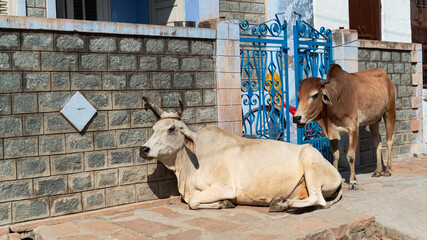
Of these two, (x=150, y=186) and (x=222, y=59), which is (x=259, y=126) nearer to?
(x=222, y=59)

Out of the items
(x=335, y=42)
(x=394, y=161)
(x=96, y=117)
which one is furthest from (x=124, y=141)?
(x=394, y=161)

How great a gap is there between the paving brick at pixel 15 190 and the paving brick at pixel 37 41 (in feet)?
4.80

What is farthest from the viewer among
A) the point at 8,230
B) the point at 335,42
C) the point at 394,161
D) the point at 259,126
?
→ the point at 394,161

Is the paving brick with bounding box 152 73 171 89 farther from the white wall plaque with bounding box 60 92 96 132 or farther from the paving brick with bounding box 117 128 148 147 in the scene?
the white wall plaque with bounding box 60 92 96 132

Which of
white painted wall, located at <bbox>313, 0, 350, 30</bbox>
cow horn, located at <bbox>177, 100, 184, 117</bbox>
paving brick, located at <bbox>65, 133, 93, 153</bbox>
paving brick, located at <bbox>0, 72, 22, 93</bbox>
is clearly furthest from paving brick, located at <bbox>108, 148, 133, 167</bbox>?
white painted wall, located at <bbox>313, 0, 350, 30</bbox>

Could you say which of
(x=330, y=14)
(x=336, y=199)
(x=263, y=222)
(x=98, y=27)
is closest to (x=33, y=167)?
(x=98, y=27)

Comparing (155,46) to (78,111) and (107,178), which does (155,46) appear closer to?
(78,111)

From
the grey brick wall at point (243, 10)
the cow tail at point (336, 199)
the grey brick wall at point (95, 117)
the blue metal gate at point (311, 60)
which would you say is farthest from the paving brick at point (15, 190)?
the grey brick wall at point (243, 10)

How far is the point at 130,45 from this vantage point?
22.9 feet

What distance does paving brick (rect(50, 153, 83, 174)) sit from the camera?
640 cm

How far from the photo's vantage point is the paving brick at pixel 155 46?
23.4 feet

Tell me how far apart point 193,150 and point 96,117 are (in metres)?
1.23

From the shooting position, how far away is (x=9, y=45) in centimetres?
608

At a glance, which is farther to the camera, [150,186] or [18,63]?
[150,186]
